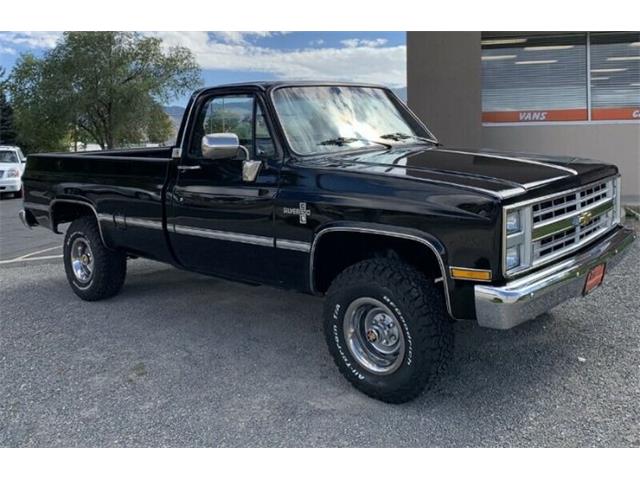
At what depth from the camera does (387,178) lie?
141 inches

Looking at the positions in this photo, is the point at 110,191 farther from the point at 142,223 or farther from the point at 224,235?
the point at 224,235

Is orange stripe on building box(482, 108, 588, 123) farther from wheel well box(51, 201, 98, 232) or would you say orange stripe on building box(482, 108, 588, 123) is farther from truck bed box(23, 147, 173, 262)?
wheel well box(51, 201, 98, 232)

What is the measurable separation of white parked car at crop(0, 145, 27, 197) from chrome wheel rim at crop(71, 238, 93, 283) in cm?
1389

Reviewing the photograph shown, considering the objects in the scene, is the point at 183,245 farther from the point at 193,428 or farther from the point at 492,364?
the point at 492,364

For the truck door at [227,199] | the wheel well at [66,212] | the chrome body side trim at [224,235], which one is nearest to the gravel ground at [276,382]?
the truck door at [227,199]

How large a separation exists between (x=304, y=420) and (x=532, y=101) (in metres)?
8.63

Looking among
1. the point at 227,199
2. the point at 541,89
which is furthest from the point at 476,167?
the point at 541,89

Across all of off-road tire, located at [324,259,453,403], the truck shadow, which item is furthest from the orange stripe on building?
off-road tire, located at [324,259,453,403]

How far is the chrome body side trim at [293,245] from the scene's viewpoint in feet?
13.0

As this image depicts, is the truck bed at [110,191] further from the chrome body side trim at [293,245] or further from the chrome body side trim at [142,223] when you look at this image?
the chrome body side trim at [293,245]

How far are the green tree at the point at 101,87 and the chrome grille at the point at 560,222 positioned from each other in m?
25.9

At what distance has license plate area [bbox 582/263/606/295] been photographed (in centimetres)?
371

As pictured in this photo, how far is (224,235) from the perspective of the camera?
14.8 ft

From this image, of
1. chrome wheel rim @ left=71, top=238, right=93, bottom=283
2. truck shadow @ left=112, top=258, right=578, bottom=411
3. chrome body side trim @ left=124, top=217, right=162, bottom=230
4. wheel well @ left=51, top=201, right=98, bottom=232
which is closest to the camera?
truck shadow @ left=112, top=258, right=578, bottom=411
